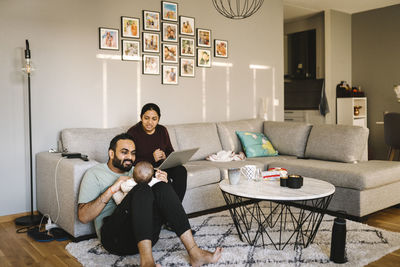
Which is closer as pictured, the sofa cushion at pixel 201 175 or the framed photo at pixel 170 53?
the sofa cushion at pixel 201 175

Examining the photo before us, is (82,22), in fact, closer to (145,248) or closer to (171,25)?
(171,25)

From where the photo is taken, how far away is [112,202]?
2492 mm

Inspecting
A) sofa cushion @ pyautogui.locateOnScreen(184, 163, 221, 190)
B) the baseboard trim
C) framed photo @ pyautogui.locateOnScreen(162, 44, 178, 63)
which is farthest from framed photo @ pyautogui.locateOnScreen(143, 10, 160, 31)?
the baseboard trim

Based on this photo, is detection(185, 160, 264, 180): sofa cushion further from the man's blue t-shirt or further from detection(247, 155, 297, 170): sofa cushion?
the man's blue t-shirt

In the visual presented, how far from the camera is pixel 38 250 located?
8.65 ft

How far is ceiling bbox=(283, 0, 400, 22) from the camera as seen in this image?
617 centimetres

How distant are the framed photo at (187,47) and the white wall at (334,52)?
123 inches

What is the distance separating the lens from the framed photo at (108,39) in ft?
12.6

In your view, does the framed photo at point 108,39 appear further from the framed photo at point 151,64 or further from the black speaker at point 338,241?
the black speaker at point 338,241

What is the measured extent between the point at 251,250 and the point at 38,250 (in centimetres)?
149

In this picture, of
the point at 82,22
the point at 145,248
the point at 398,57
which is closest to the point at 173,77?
the point at 82,22

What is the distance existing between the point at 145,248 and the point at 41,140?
6.51ft

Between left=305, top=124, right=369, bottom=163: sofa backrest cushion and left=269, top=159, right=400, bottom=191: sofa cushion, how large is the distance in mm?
149

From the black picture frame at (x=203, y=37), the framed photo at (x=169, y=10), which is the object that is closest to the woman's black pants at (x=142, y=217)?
the framed photo at (x=169, y=10)
